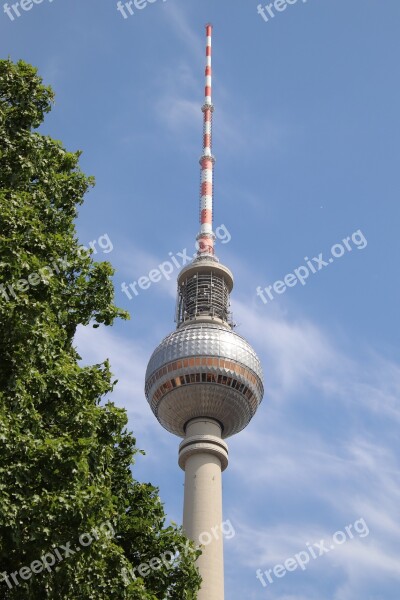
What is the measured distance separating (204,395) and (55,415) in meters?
58.1

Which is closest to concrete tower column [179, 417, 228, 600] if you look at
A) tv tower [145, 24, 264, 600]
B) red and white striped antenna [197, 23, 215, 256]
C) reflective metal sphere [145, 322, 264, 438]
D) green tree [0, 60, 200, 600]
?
tv tower [145, 24, 264, 600]

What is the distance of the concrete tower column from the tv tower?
0.31ft

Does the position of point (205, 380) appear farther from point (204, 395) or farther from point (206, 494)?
point (206, 494)

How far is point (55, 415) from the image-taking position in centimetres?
1695

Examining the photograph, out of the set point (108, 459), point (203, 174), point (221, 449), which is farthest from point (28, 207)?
point (203, 174)

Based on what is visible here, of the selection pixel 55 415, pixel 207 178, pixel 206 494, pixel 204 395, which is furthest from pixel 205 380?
pixel 55 415

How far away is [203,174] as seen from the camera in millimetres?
90062

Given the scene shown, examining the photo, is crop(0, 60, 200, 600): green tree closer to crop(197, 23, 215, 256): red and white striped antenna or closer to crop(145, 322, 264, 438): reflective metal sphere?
crop(145, 322, 264, 438): reflective metal sphere

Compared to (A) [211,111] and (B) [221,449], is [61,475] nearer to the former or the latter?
(B) [221,449]

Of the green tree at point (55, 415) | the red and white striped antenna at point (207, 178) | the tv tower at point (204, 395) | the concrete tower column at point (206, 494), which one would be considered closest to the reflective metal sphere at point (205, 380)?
the tv tower at point (204, 395)

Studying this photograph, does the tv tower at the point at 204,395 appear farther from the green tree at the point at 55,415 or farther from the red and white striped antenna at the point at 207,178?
the green tree at the point at 55,415

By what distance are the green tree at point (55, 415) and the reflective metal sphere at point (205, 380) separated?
52462 millimetres

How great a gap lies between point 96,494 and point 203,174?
76993mm

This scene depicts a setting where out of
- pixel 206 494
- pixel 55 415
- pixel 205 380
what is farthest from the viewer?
pixel 205 380
